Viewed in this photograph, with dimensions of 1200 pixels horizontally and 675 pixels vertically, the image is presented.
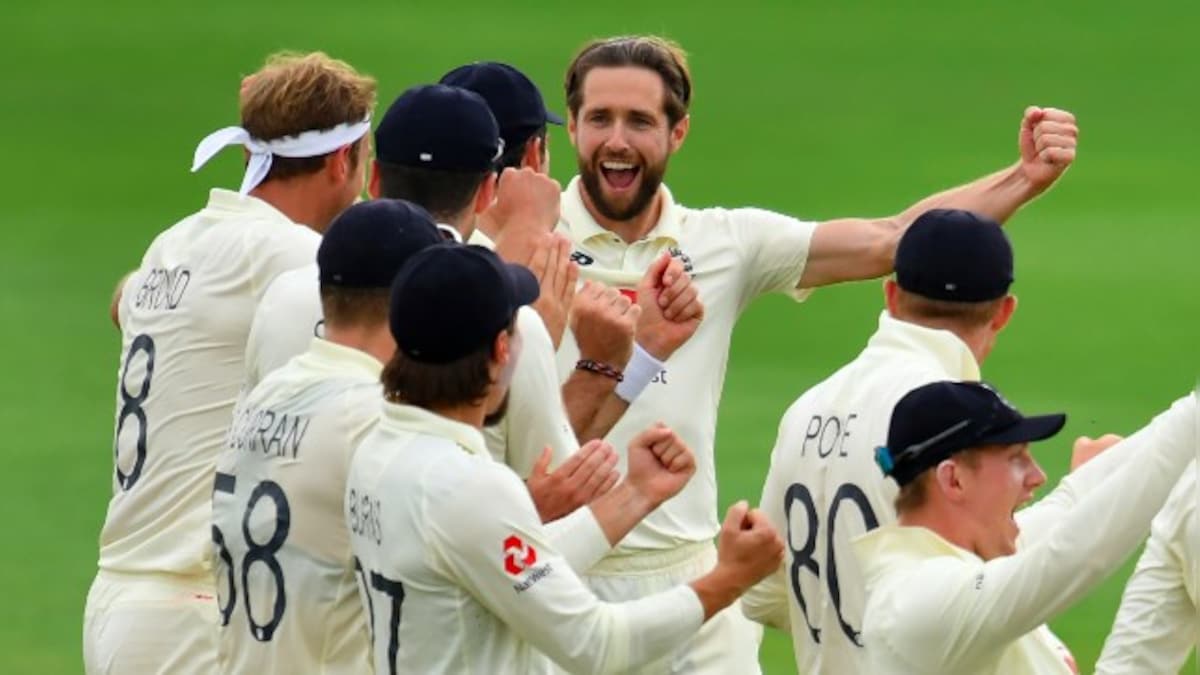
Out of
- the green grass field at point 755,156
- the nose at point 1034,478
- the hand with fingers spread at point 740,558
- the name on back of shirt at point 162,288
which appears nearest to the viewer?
the hand with fingers spread at point 740,558

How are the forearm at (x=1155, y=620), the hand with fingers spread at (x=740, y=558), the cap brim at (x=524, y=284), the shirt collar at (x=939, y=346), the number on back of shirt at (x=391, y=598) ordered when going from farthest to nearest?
the forearm at (x=1155, y=620), the shirt collar at (x=939, y=346), the cap brim at (x=524, y=284), the hand with fingers spread at (x=740, y=558), the number on back of shirt at (x=391, y=598)

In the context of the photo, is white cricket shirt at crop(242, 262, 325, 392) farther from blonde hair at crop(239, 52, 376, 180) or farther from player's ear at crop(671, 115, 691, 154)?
player's ear at crop(671, 115, 691, 154)

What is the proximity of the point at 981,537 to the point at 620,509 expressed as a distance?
28.5 inches

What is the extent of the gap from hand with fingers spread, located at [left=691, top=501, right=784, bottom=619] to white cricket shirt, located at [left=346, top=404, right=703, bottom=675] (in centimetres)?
Answer: 11

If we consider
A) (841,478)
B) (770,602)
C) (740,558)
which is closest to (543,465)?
(740,558)

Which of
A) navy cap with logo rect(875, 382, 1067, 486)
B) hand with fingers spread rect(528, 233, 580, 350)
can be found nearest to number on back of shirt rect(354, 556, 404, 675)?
navy cap with logo rect(875, 382, 1067, 486)

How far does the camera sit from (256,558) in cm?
588

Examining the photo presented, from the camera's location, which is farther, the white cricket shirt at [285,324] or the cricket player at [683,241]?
the cricket player at [683,241]

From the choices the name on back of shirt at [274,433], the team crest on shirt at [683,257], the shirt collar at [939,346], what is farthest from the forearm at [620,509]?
the team crest on shirt at [683,257]

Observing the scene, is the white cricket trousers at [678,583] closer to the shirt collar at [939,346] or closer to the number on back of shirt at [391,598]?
the shirt collar at [939,346]

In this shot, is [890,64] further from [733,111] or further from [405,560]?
[405,560]

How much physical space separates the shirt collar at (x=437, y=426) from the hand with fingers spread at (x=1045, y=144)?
248cm

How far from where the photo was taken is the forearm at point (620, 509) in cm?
575

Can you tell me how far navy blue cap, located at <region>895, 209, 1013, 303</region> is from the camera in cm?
634
